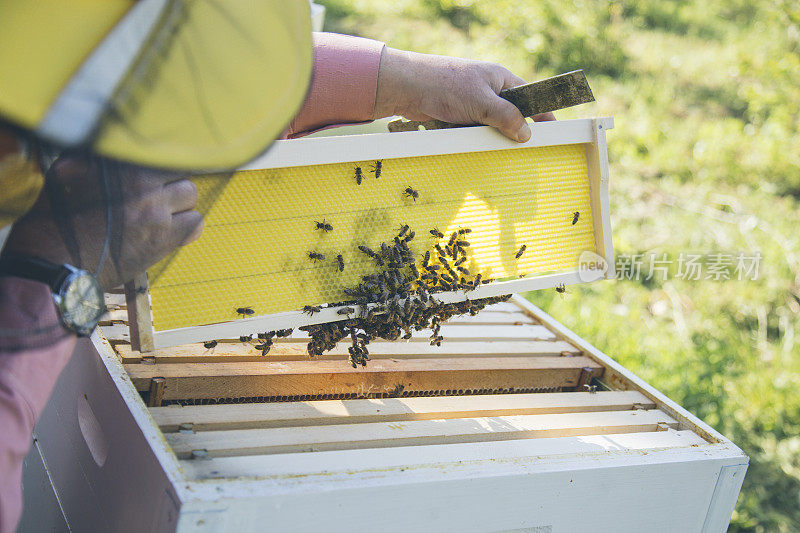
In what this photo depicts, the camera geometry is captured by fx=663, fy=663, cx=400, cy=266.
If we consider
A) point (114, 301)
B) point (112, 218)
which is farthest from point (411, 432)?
point (114, 301)

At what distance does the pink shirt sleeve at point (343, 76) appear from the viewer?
2146 mm

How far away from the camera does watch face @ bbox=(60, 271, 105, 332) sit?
118 cm

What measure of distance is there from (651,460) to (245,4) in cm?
155

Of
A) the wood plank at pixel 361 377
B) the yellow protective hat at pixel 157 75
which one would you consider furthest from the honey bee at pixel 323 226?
the yellow protective hat at pixel 157 75

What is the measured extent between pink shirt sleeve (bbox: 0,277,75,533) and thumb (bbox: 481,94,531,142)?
1323mm

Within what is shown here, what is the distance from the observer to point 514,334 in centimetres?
269

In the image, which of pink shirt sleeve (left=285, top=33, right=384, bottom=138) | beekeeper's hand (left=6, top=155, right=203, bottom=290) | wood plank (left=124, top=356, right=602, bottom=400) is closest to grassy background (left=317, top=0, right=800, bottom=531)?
wood plank (left=124, top=356, right=602, bottom=400)

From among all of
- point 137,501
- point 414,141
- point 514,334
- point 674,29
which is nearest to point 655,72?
point 674,29

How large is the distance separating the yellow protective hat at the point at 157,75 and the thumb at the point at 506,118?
104cm

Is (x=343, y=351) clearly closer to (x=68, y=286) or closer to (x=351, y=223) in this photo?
(x=351, y=223)

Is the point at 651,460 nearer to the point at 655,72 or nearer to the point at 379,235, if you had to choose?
the point at 379,235

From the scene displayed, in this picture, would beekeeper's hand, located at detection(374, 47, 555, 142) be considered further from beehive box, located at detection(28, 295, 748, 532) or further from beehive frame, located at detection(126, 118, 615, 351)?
beehive box, located at detection(28, 295, 748, 532)

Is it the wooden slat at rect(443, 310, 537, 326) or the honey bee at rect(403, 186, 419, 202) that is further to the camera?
the wooden slat at rect(443, 310, 537, 326)

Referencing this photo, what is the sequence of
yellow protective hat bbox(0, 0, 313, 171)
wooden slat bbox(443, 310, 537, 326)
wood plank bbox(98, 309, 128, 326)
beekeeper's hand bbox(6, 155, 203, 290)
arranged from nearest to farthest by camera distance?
1. yellow protective hat bbox(0, 0, 313, 171)
2. beekeeper's hand bbox(6, 155, 203, 290)
3. wood plank bbox(98, 309, 128, 326)
4. wooden slat bbox(443, 310, 537, 326)
